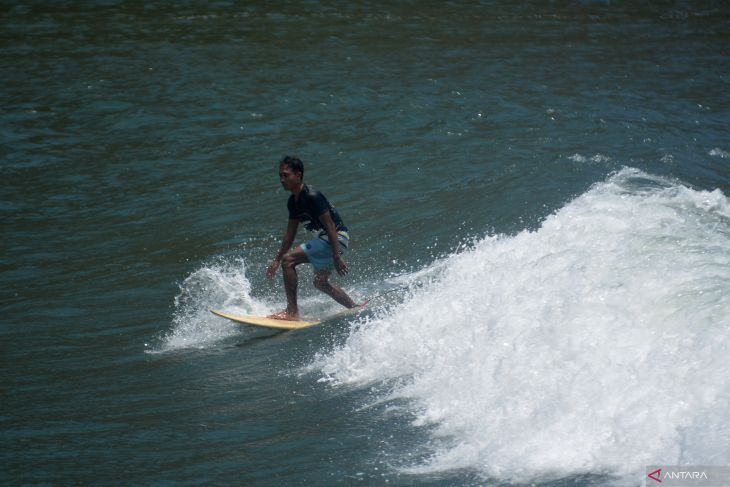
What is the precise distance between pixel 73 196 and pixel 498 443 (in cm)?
943

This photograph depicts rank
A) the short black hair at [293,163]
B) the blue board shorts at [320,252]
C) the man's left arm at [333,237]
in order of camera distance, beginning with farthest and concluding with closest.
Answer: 1. the blue board shorts at [320,252]
2. the man's left arm at [333,237]
3. the short black hair at [293,163]

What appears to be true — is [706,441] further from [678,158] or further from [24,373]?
[678,158]

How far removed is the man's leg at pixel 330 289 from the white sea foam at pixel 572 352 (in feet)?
2.49

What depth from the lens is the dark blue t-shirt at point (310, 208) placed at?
29.9 feet

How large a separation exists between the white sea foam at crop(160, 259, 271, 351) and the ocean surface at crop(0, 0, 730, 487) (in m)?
0.05

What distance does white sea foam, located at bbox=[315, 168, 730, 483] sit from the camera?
20.3ft

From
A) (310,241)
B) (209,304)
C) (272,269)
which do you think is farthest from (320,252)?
(209,304)

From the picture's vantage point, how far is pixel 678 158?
15.2 meters

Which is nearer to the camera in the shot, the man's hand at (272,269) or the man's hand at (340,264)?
the man's hand at (340,264)

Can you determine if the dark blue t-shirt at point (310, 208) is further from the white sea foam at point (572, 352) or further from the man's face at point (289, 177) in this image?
the white sea foam at point (572, 352)

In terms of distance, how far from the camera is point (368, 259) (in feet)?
37.9

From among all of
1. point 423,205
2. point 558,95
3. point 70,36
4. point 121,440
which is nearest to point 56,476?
point 121,440

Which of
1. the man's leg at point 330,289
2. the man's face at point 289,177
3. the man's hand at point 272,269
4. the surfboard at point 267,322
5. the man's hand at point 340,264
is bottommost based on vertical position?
the surfboard at point 267,322

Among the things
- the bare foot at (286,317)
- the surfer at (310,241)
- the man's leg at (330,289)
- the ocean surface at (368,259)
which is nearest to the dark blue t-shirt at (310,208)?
the surfer at (310,241)
